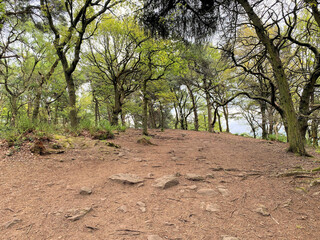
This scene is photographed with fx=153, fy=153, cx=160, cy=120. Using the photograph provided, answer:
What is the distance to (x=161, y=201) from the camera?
2453mm

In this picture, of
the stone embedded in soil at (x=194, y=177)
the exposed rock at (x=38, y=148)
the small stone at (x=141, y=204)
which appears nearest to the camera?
the small stone at (x=141, y=204)

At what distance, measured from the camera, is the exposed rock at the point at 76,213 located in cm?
207

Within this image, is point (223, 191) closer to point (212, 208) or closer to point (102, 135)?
point (212, 208)

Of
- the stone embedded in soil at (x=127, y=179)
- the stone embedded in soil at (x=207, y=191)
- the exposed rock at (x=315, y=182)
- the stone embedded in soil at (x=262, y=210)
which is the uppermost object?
the exposed rock at (x=315, y=182)

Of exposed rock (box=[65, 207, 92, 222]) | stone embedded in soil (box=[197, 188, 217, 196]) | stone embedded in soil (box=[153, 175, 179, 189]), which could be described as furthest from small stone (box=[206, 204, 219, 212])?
exposed rock (box=[65, 207, 92, 222])

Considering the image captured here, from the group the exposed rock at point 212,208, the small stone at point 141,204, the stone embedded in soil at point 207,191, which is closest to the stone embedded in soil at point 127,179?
the small stone at point 141,204

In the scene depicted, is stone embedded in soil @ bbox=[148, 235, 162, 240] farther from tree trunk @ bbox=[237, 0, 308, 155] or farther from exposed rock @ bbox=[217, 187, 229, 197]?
tree trunk @ bbox=[237, 0, 308, 155]

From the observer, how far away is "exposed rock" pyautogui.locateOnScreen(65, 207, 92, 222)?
6.80 ft

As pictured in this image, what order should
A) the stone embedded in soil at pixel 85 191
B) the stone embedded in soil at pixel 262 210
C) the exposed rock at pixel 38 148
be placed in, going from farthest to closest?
the exposed rock at pixel 38 148
the stone embedded in soil at pixel 85 191
the stone embedded in soil at pixel 262 210

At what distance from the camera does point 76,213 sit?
7.11 ft

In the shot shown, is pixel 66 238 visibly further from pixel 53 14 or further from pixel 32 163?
pixel 53 14

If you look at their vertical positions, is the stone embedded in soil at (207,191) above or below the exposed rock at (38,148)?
below

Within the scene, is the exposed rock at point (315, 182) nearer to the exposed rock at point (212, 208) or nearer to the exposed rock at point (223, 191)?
the exposed rock at point (223, 191)

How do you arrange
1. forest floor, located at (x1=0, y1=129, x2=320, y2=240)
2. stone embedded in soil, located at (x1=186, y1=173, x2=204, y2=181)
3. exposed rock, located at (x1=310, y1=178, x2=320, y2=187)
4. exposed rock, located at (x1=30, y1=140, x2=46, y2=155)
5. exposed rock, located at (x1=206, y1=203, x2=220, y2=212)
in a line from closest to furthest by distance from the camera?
forest floor, located at (x1=0, y1=129, x2=320, y2=240), exposed rock, located at (x1=206, y1=203, x2=220, y2=212), exposed rock, located at (x1=310, y1=178, x2=320, y2=187), stone embedded in soil, located at (x1=186, y1=173, x2=204, y2=181), exposed rock, located at (x1=30, y1=140, x2=46, y2=155)
